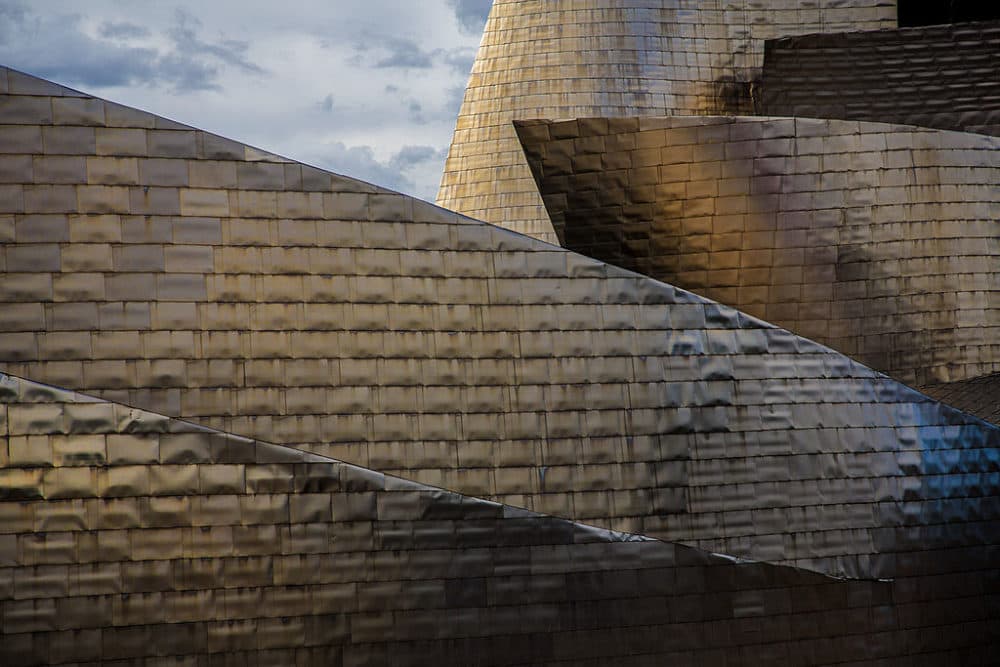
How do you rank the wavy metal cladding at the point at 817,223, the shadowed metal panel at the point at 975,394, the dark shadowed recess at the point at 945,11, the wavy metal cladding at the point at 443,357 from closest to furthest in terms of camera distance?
the wavy metal cladding at the point at 443,357 → the wavy metal cladding at the point at 817,223 → the shadowed metal panel at the point at 975,394 → the dark shadowed recess at the point at 945,11

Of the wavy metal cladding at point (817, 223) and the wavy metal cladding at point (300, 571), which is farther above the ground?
the wavy metal cladding at point (817, 223)

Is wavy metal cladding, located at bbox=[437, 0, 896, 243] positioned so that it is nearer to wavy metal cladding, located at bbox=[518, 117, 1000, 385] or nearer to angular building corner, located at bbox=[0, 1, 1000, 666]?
wavy metal cladding, located at bbox=[518, 117, 1000, 385]

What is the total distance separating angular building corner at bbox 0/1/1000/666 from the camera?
959 cm

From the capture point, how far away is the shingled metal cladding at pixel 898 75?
1573 cm

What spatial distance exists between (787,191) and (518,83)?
616 centimetres

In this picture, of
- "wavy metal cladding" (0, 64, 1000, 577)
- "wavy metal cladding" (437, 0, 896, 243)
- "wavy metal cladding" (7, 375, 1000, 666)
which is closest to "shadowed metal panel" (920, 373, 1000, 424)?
"wavy metal cladding" (0, 64, 1000, 577)

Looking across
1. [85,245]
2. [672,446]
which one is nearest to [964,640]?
[672,446]

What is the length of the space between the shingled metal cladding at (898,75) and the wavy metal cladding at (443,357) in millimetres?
5815

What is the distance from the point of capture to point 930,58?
623 inches

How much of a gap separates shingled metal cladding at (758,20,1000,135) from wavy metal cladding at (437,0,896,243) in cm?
124

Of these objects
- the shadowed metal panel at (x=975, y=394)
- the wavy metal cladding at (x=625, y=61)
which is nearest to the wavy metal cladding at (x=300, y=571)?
the shadowed metal panel at (x=975, y=394)

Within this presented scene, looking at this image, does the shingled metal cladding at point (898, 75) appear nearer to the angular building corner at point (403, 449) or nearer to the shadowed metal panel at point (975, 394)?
the shadowed metal panel at point (975, 394)

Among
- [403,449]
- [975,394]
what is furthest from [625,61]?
[403,449]

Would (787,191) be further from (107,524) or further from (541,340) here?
(107,524)
